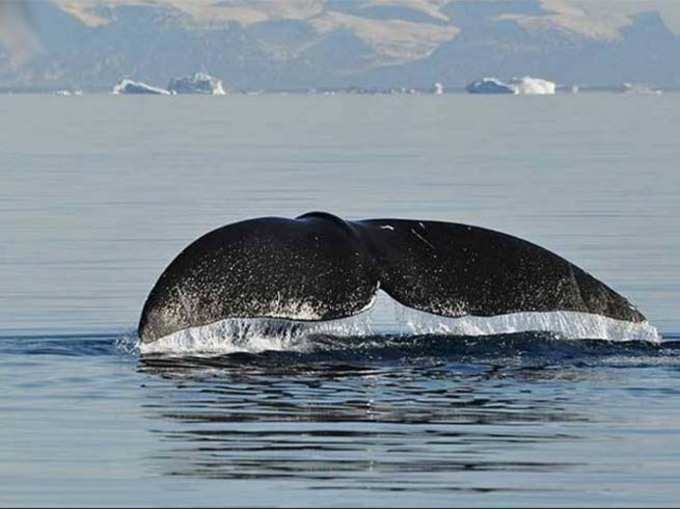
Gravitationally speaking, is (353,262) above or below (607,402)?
above

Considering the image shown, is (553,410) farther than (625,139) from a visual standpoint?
No

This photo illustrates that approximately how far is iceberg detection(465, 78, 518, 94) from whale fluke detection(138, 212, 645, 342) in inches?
6809

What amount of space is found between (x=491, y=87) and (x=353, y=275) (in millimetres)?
178706

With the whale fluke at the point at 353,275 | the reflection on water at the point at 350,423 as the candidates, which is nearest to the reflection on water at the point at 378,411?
the reflection on water at the point at 350,423

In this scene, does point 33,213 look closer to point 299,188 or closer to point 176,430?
point 299,188

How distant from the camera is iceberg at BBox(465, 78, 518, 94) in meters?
185

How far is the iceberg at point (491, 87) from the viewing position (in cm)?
18488

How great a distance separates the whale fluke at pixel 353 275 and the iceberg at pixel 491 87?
567 ft

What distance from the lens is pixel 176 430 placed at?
33.5 ft

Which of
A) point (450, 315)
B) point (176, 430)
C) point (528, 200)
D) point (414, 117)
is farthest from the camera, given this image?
point (414, 117)

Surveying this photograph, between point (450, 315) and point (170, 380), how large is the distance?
5.44 ft

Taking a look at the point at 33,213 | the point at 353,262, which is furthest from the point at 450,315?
the point at 33,213

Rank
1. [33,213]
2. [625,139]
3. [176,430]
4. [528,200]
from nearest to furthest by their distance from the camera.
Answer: [176,430] < [33,213] < [528,200] < [625,139]

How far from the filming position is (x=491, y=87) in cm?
18912
